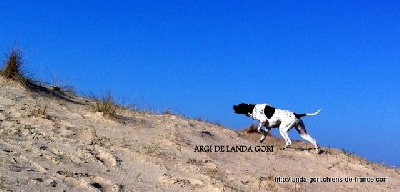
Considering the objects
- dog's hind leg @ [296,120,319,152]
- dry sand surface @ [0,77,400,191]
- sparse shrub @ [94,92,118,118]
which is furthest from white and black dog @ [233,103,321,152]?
sparse shrub @ [94,92,118,118]

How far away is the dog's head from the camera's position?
10117 millimetres

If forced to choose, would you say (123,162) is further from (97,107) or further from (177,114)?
(177,114)

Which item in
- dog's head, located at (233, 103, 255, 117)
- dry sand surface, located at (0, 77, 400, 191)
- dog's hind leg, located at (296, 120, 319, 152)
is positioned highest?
dog's head, located at (233, 103, 255, 117)

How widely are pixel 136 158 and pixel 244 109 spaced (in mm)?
4520

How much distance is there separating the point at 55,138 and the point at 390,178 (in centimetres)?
625

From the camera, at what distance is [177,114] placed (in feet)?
35.8

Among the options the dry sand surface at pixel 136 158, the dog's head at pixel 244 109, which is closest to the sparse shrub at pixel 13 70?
the dry sand surface at pixel 136 158

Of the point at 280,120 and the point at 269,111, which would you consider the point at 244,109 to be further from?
the point at 280,120

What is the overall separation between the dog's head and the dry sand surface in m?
0.72

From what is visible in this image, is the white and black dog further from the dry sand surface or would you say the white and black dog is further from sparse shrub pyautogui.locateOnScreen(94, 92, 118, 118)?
sparse shrub pyautogui.locateOnScreen(94, 92, 118, 118)

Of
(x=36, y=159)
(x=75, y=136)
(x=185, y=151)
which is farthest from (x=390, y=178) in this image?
(x=36, y=159)

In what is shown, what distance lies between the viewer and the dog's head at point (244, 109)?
10.1 metres

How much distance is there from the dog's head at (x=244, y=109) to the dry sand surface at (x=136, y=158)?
0.72 m

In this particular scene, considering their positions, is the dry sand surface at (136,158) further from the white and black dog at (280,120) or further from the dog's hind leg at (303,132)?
the white and black dog at (280,120)
